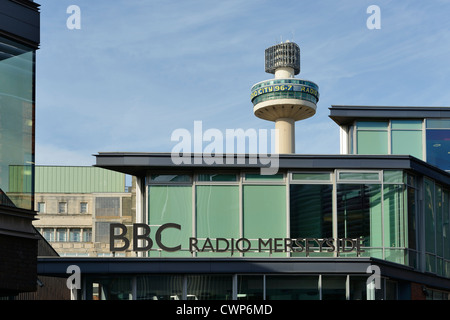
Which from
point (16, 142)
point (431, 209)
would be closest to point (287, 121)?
point (431, 209)

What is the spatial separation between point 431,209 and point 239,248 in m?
9.27

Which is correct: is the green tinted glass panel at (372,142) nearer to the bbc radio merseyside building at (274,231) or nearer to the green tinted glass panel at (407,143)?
the green tinted glass panel at (407,143)

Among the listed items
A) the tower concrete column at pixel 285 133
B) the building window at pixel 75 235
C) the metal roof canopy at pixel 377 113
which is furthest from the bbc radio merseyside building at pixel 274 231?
the building window at pixel 75 235

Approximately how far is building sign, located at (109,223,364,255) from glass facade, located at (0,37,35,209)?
7.78m

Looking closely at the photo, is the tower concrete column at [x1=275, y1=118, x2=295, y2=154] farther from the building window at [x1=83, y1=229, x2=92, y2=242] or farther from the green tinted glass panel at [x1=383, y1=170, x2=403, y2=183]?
the green tinted glass panel at [x1=383, y1=170, x2=403, y2=183]

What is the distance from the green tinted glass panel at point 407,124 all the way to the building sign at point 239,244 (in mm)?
11128

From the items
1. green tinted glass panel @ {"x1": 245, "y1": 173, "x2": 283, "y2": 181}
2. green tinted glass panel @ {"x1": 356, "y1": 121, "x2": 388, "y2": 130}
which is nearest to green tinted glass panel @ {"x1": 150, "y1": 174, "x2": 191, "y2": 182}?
green tinted glass panel @ {"x1": 245, "y1": 173, "x2": 283, "y2": 181}

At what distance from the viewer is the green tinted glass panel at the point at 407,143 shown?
128 ft

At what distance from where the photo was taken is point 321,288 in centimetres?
2784

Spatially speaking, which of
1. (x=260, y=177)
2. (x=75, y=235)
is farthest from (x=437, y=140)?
(x=75, y=235)

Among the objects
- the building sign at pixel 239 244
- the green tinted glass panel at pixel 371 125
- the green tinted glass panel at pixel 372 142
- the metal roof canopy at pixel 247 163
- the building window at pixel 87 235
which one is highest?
the green tinted glass panel at pixel 371 125

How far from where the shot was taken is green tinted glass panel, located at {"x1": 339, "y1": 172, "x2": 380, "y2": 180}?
99.2ft

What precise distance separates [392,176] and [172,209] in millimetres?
8505
